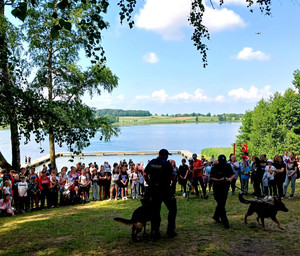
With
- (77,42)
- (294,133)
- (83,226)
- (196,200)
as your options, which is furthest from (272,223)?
(294,133)

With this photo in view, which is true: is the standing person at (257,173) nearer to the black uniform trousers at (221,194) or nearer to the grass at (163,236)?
the grass at (163,236)

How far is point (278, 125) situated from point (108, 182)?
3684 cm

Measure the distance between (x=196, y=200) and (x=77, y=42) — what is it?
46.4 ft

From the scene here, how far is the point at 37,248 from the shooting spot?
5973 mm

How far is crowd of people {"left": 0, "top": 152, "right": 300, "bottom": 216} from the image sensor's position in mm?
10375

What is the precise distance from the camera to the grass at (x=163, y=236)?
5340 mm

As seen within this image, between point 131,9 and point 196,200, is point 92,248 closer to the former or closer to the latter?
point 131,9

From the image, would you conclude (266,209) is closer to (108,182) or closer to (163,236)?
(163,236)

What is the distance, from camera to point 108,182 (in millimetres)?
13062

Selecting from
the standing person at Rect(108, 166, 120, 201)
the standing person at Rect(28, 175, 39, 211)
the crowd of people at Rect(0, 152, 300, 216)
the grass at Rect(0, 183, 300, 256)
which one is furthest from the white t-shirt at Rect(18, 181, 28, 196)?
the standing person at Rect(108, 166, 120, 201)

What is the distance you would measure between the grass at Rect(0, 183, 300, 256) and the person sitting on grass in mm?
889

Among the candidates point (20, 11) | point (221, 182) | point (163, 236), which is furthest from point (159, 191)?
point (20, 11)

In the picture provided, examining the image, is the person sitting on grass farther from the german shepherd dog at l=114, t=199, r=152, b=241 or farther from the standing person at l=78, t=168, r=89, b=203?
the german shepherd dog at l=114, t=199, r=152, b=241

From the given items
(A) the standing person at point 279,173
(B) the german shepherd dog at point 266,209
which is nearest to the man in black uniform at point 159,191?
(B) the german shepherd dog at point 266,209
